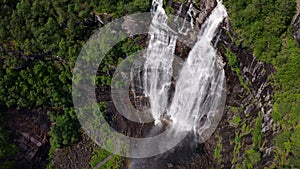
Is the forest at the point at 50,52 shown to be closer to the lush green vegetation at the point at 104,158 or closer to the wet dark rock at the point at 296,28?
the lush green vegetation at the point at 104,158

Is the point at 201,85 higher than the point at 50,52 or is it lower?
lower

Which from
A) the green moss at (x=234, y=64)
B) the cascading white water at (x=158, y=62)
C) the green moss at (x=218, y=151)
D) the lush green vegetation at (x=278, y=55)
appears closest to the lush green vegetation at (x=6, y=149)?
the cascading white water at (x=158, y=62)

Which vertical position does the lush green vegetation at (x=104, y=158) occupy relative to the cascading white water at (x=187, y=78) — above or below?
below

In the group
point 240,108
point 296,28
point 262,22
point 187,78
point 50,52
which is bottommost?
point 240,108

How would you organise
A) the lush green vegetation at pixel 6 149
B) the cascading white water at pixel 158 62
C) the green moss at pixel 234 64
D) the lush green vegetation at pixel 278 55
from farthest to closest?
the cascading white water at pixel 158 62 < the lush green vegetation at pixel 6 149 < the green moss at pixel 234 64 < the lush green vegetation at pixel 278 55

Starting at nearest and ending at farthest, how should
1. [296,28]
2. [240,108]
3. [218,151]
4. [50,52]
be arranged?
[296,28], [240,108], [218,151], [50,52]

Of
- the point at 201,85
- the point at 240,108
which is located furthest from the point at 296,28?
the point at 201,85

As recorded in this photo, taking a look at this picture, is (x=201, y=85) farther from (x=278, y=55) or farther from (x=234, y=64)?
(x=278, y=55)
